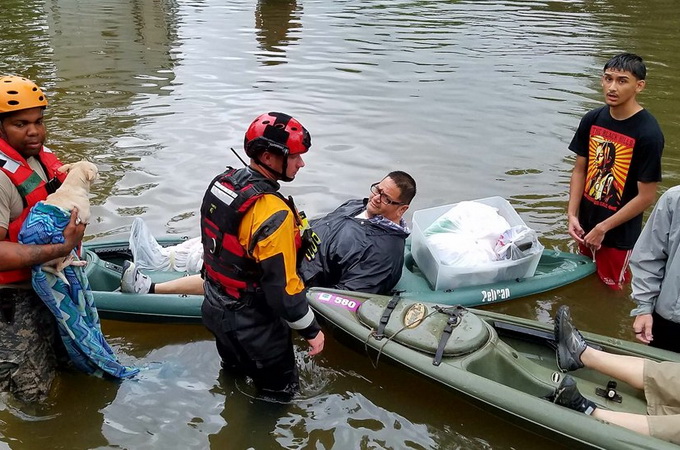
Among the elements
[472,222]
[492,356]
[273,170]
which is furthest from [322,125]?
[273,170]

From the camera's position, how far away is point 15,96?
120 inches

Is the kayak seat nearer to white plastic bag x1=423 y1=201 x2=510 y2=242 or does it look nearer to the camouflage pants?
white plastic bag x1=423 y1=201 x2=510 y2=242

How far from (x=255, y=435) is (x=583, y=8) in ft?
58.3

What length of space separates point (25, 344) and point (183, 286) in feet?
5.11

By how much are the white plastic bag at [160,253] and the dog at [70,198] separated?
165cm

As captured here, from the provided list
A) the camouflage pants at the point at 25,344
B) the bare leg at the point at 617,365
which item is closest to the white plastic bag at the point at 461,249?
the bare leg at the point at 617,365

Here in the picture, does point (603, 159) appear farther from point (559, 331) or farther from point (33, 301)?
point (33, 301)

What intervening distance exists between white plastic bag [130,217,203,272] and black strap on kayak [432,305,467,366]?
7.08ft

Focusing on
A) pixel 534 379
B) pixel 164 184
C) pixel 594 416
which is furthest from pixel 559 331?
pixel 164 184

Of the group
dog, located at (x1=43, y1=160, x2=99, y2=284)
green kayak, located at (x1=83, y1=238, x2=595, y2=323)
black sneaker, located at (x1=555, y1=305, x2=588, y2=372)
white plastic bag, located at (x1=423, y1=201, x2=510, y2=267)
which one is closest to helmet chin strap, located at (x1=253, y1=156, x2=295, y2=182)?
dog, located at (x1=43, y1=160, x2=99, y2=284)

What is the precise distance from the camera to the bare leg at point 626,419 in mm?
3357

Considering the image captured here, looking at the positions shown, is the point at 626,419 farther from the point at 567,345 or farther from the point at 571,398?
the point at 567,345

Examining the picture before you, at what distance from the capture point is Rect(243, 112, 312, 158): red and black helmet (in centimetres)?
300

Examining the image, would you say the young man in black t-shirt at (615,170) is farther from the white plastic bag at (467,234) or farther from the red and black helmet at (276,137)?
the red and black helmet at (276,137)
